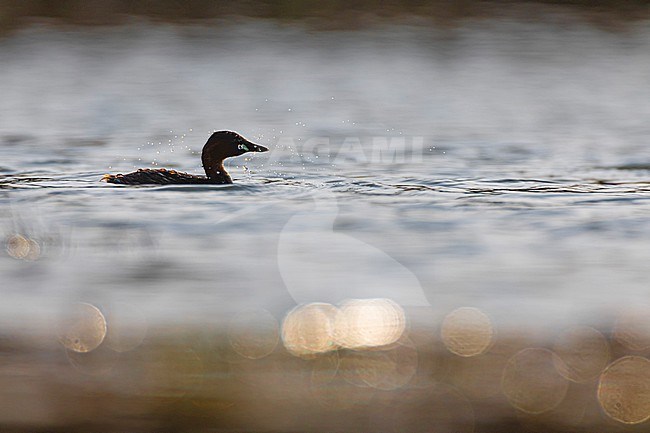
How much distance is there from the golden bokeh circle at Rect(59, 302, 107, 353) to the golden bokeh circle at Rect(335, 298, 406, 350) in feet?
3.72

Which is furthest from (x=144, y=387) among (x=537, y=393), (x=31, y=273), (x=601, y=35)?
(x=601, y=35)

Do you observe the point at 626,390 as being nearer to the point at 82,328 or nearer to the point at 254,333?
the point at 254,333

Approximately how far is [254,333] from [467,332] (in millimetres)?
1001

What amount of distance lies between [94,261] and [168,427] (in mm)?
2863

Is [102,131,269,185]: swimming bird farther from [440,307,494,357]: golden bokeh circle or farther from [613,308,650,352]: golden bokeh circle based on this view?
[613,308,650,352]: golden bokeh circle

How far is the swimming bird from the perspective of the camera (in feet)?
31.2

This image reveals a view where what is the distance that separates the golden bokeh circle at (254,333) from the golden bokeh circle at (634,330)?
161cm

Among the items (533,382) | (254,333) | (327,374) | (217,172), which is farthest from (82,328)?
(217,172)

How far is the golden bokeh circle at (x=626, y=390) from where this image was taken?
4.68m

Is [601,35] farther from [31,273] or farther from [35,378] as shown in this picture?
[35,378]

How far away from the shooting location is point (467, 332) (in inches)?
225

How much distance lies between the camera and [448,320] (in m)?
5.96

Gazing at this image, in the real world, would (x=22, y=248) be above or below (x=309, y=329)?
above

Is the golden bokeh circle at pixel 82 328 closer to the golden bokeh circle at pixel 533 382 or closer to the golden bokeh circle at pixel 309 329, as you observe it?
the golden bokeh circle at pixel 309 329
